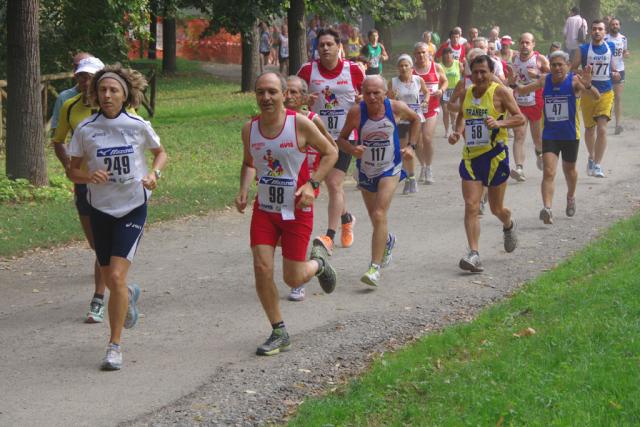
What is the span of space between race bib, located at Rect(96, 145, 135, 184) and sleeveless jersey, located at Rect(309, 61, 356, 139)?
4143 millimetres

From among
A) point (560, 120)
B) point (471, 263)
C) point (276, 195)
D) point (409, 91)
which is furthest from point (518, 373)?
point (409, 91)

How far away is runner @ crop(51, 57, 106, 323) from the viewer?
8.62 m

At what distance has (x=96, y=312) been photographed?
858 cm

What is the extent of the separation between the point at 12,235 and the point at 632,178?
883 cm

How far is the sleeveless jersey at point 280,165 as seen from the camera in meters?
7.76

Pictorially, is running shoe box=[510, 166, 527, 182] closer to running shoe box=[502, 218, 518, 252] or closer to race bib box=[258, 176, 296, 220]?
running shoe box=[502, 218, 518, 252]

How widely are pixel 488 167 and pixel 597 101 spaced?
6.18 metres

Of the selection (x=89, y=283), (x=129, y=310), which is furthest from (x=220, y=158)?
(x=129, y=310)

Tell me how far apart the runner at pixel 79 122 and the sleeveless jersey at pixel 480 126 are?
3572 millimetres

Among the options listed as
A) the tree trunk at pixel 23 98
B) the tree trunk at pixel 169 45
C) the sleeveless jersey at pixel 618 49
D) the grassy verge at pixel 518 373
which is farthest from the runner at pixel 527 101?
the tree trunk at pixel 169 45

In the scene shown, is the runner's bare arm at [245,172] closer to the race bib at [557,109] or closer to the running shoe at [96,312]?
the running shoe at [96,312]

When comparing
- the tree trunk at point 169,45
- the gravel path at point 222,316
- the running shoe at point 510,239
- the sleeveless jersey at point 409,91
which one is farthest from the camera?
the tree trunk at point 169,45

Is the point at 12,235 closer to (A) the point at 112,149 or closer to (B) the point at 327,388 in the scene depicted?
(A) the point at 112,149

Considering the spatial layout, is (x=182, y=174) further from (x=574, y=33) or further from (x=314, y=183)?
(x=574, y=33)
